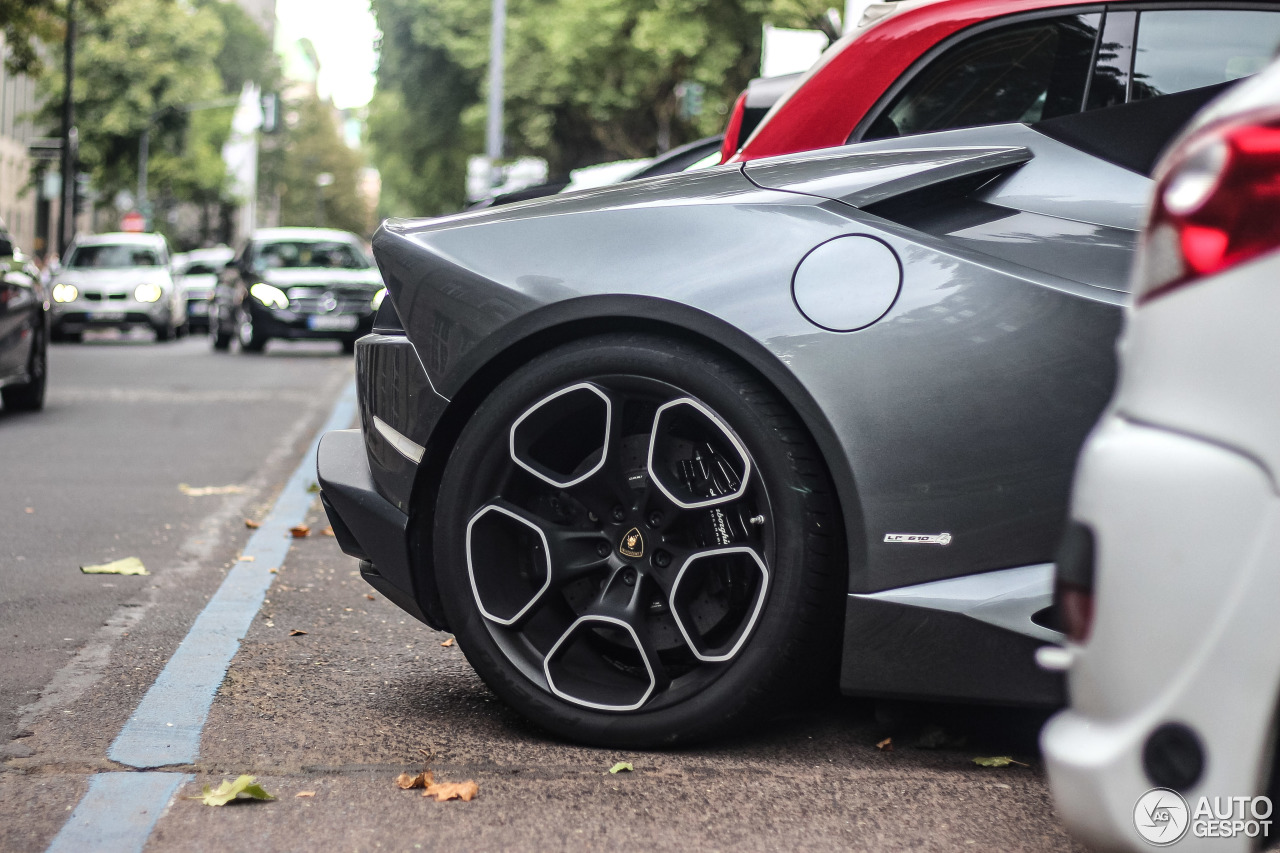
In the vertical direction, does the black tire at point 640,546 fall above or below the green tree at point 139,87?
below

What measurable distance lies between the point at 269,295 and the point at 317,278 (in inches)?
25.0

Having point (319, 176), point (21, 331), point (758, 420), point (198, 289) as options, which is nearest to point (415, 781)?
point (758, 420)

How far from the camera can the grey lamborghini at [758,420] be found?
283 centimetres

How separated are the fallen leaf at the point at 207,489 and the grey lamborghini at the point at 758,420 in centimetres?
401

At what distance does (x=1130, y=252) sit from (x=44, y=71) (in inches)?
941

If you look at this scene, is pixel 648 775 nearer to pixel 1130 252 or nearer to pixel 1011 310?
pixel 1011 310

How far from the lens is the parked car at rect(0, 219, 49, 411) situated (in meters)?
10.0

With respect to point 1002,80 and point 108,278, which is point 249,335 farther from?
point 1002,80

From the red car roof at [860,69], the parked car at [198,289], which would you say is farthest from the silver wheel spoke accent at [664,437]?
the parked car at [198,289]

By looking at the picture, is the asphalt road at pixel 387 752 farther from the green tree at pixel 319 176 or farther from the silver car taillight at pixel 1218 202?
the green tree at pixel 319 176

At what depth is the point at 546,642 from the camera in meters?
3.20

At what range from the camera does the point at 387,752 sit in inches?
123

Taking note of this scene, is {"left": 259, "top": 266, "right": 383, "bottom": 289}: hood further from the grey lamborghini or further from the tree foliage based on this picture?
the grey lamborghini

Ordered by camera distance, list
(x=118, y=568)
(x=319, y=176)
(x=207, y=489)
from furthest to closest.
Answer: (x=319, y=176) < (x=207, y=489) < (x=118, y=568)
